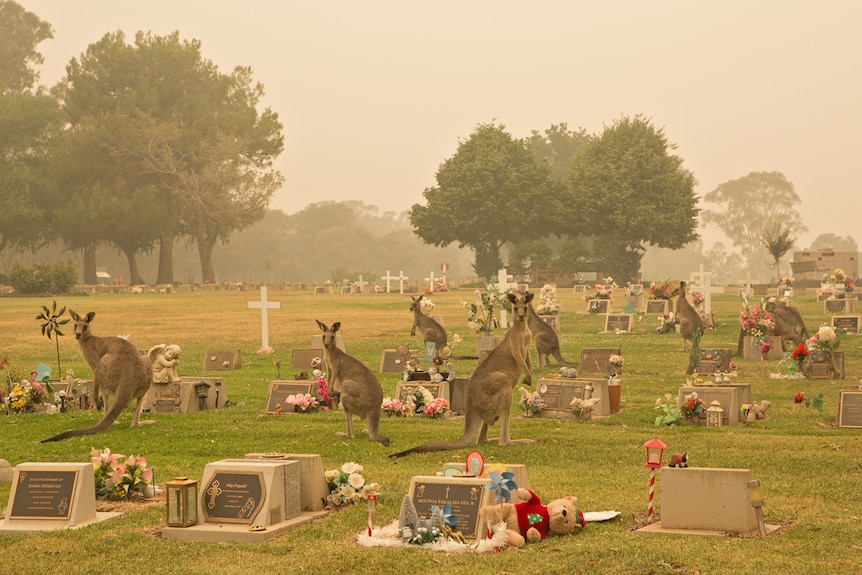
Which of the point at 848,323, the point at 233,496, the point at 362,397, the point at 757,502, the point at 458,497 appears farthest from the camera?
the point at 848,323

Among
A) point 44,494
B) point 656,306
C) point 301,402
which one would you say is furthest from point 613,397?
point 656,306

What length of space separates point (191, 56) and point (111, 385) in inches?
3813

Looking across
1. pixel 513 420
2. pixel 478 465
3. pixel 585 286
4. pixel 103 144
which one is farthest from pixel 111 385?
pixel 103 144

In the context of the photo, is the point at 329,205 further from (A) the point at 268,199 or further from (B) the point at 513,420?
(B) the point at 513,420

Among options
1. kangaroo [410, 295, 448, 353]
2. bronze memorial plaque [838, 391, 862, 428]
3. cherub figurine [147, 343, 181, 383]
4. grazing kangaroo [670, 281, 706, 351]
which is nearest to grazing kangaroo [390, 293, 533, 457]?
bronze memorial plaque [838, 391, 862, 428]

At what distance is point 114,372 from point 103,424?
1.10 meters

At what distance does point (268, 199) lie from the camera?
11156 cm

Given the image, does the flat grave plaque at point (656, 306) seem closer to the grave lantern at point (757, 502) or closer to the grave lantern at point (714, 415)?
the grave lantern at point (714, 415)

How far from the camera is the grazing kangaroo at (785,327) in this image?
33.7 m

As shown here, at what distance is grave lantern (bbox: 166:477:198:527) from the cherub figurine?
11.6m

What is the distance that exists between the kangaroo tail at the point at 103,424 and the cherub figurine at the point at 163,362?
277 centimetres

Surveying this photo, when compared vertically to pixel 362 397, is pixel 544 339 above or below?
above

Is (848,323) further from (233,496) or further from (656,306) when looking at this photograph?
(233,496)

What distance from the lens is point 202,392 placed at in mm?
25188
